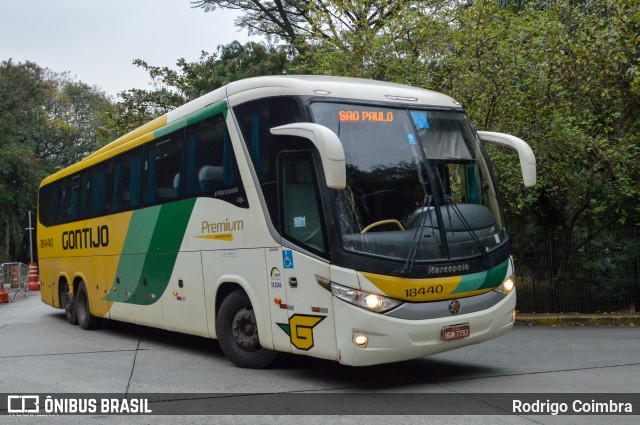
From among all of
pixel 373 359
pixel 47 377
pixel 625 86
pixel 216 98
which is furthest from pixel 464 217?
pixel 625 86

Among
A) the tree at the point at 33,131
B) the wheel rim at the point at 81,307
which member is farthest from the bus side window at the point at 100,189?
the tree at the point at 33,131

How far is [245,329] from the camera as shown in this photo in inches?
367

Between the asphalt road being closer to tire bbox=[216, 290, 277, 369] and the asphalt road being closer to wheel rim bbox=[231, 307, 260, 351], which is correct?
tire bbox=[216, 290, 277, 369]

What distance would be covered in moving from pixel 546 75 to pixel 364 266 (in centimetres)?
862

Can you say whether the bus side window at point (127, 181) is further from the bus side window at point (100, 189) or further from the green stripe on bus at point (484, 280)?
the green stripe on bus at point (484, 280)

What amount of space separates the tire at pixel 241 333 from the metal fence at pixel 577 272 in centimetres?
804

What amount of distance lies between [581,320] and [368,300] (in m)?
8.67

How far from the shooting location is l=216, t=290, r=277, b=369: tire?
362 inches

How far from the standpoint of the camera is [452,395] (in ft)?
24.7

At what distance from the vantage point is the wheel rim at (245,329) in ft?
30.2

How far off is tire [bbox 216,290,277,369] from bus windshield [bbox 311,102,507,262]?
2183 millimetres

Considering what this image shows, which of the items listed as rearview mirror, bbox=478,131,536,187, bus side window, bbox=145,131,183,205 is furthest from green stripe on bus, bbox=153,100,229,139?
rearview mirror, bbox=478,131,536,187

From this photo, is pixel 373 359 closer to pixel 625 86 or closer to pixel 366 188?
pixel 366 188

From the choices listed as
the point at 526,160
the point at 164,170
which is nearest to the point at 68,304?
the point at 164,170
